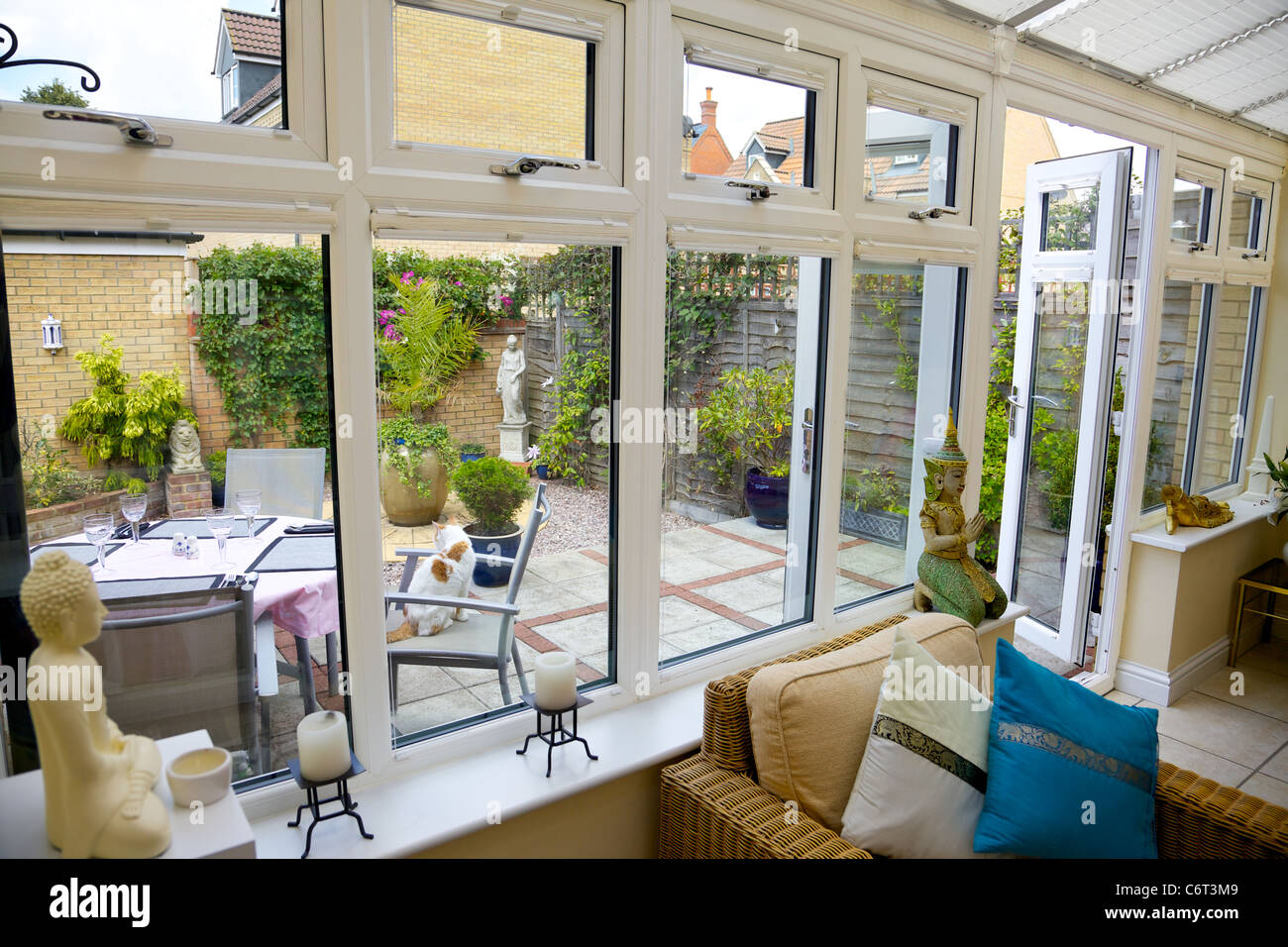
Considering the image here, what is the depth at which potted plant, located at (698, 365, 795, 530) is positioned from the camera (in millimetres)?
2361

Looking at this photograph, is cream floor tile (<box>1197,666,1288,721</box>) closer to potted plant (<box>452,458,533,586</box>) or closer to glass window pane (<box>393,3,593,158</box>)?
potted plant (<box>452,458,533,586</box>)

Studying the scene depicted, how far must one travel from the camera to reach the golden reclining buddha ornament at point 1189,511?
4.00 metres

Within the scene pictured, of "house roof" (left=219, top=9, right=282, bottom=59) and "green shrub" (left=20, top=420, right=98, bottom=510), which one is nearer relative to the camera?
"green shrub" (left=20, top=420, right=98, bottom=510)

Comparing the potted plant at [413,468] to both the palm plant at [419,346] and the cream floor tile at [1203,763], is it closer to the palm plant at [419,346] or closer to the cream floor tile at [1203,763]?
the palm plant at [419,346]

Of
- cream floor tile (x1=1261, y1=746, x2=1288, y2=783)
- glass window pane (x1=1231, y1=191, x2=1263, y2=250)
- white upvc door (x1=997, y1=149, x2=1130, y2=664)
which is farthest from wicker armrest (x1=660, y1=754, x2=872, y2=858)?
glass window pane (x1=1231, y1=191, x2=1263, y2=250)

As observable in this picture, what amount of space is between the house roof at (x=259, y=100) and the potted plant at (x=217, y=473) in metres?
0.58

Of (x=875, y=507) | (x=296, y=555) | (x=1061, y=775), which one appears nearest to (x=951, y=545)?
(x=875, y=507)

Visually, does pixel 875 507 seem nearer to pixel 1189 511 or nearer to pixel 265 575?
pixel 265 575

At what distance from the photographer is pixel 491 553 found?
1967 mm

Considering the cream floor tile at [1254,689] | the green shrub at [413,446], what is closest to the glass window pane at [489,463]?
the green shrub at [413,446]

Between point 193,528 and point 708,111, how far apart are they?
151cm

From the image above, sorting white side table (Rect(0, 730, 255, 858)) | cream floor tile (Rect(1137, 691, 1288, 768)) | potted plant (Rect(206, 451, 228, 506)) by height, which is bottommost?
cream floor tile (Rect(1137, 691, 1288, 768))

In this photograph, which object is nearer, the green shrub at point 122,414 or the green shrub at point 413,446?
the green shrub at point 122,414

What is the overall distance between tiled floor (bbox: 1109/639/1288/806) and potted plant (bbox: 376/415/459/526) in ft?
10.3
